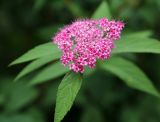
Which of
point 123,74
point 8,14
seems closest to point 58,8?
point 8,14

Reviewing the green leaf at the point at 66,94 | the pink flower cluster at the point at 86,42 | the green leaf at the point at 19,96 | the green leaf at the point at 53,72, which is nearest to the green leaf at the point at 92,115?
the green leaf at the point at 19,96

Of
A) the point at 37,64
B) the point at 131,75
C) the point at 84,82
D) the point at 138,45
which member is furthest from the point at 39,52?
the point at 84,82

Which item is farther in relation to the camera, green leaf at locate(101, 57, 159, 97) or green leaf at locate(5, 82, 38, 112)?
green leaf at locate(5, 82, 38, 112)

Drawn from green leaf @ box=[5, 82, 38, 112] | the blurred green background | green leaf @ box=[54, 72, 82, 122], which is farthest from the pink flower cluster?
green leaf @ box=[5, 82, 38, 112]

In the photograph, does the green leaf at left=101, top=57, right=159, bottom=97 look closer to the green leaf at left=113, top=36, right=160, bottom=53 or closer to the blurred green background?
the green leaf at left=113, top=36, right=160, bottom=53

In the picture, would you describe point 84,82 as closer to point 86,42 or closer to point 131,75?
point 131,75

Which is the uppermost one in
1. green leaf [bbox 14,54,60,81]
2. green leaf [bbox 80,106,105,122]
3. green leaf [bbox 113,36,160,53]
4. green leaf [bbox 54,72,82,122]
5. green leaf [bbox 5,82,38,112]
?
green leaf [bbox 5,82,38,112]
